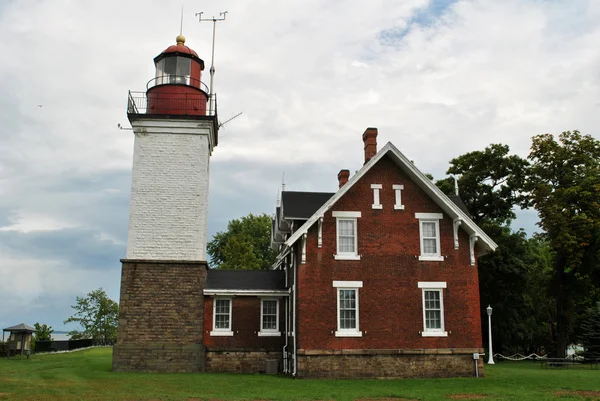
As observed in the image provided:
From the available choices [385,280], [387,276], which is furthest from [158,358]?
[387,276]

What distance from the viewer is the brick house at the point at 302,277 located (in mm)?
23688

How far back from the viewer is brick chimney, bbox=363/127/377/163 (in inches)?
1066

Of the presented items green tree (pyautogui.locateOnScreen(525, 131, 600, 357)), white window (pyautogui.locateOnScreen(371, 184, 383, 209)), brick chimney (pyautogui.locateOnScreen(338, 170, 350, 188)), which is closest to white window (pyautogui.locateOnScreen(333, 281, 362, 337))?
white window (pyautogui.locateOnScreen(371, 184, 383, 209))

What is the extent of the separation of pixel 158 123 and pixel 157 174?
7.78 feet

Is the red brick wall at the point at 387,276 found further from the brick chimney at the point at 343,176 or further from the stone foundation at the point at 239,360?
the brick chimney at the point at 343,176

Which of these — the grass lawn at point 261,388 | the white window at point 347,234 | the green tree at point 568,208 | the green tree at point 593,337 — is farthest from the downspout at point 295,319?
the green tree at point 593,337

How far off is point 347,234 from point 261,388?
8.07m

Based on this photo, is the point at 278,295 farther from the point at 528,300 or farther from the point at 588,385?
the point at 528,300

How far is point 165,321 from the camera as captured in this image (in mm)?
25359

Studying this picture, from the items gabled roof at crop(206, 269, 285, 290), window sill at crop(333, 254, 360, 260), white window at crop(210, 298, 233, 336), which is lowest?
white window at crop(210, 298, 233, 336)

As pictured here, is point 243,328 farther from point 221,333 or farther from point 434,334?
point 434,334

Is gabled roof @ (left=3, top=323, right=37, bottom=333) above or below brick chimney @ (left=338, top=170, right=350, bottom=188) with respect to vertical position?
below

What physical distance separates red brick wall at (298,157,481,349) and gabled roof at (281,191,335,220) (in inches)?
49.7

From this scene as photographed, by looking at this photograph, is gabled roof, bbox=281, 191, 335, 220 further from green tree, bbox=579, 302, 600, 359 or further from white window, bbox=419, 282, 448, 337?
green tree, bbox=579, 302, 600, 359
